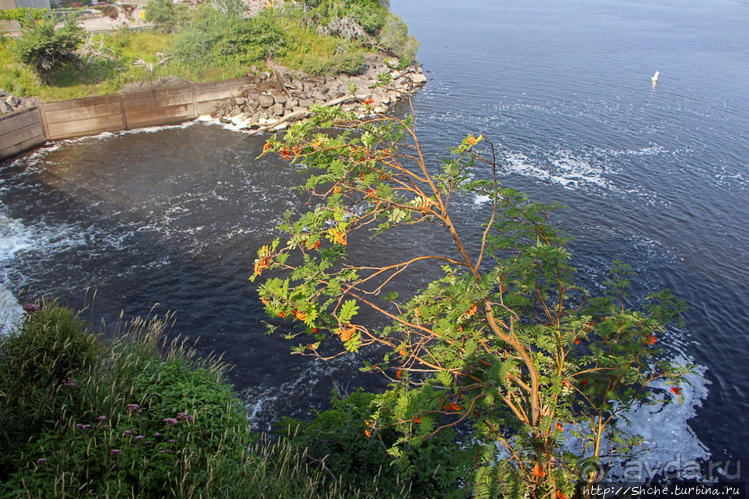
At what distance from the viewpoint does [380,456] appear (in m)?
8.09

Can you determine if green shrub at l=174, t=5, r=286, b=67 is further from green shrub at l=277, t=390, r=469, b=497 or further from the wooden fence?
green shrub at l=277, t=390, r=469, b=497

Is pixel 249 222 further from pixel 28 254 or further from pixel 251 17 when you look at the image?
pixel 251 17

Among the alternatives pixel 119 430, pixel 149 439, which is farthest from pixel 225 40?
pixel 149 439

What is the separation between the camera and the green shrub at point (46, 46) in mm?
30344

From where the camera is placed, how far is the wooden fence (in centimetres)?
2791

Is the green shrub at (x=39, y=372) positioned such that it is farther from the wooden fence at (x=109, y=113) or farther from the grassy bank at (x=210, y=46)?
the grassy bank at (x=210, y=46)

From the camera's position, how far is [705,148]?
30.7m

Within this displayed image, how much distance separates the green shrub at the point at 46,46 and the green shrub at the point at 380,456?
32.4 metres

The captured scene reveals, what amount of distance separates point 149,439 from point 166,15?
4113 centimetres

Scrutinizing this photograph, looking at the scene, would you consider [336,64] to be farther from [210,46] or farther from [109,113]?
[109,113]

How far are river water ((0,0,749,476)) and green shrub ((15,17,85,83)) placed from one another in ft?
18.2

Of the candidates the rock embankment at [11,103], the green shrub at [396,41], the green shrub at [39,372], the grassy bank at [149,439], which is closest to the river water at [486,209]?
the rock embankment at [11,103]

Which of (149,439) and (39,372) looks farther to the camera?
(39,372)

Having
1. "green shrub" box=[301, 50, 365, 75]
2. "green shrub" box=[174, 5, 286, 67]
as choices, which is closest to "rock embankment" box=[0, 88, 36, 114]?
"green shrub" box=[174, 5, 286, 67]
